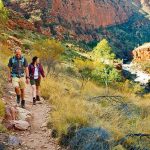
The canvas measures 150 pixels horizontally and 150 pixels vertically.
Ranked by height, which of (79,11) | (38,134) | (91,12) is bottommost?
(38,134)

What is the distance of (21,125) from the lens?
32.3 feet

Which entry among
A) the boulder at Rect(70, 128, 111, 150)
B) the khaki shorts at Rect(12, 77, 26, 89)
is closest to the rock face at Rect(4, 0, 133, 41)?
the khaki shorts at Rect(12, 77, 26, 89)

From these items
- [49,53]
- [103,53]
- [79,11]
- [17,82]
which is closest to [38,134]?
[17,82]

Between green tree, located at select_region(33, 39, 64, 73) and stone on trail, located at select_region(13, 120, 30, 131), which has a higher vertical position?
green tree, located at select_region(33, 39, 64, 73)

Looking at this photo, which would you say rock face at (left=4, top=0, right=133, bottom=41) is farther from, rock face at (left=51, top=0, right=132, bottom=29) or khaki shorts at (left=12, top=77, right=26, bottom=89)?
khaki shorts at (left=12, top=77, right=26, bottom=89)

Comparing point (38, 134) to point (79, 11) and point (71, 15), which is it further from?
point (79, 11)

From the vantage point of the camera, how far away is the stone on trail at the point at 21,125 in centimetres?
974

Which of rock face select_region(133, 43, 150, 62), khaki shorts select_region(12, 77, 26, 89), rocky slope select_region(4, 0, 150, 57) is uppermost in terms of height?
rocky slope select_region(4, 0, 150, 57)

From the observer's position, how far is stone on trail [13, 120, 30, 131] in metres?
9.74

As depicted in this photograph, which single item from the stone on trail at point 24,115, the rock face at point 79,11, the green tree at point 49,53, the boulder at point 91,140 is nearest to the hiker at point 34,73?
the stone on trail at point 24,115

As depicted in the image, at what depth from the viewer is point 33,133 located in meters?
9.70

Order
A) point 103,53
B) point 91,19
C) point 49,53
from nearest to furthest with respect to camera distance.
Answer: point 49,53 → point 103,53 → point 91,19

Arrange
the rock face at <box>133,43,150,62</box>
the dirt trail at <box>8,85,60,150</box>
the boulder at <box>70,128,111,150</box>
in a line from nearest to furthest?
1. the boulder at <box>70,128,111,150</box>
2. the dirt trail at <box>8,85,60,150</box>
3. the rock face at <box>133,43,150,62</box>

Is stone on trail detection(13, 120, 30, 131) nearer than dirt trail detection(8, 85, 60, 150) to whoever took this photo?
No
